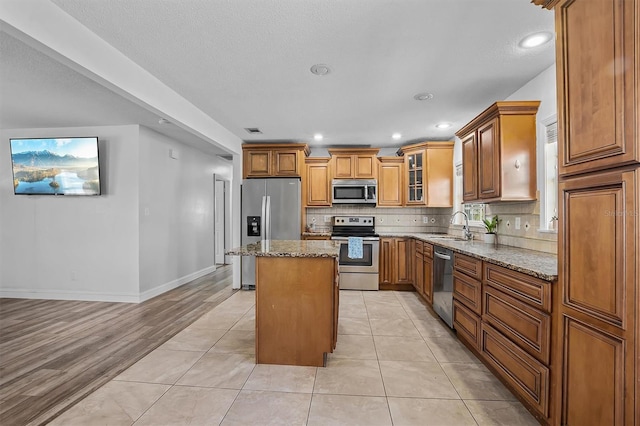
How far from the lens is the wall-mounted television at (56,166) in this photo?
3.93m

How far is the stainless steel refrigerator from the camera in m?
4.73

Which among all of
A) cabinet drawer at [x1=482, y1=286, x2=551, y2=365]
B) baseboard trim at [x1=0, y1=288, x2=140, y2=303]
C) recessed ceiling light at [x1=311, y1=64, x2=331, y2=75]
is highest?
recessed ceiling light at [x1=311, y1=64, x2=331, y2=75]

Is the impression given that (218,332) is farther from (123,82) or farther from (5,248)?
(5,248)

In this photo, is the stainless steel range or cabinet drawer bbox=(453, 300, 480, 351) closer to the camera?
cabinet drawer bbox=(453, 300, 480, 351)

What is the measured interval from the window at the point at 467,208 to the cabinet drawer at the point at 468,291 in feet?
4.59

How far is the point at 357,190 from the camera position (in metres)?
5.02

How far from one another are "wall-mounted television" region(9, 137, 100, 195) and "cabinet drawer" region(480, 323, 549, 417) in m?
4.83

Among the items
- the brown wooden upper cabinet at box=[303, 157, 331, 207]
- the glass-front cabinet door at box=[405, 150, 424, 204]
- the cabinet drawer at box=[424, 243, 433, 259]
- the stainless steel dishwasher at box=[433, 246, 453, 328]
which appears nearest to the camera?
the stainless steel dishwasher at box=[433, 246, 453, 328]

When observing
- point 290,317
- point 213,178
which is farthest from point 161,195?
point 290,317

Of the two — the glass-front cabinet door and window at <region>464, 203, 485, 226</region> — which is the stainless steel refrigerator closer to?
the glass-front cabinet door

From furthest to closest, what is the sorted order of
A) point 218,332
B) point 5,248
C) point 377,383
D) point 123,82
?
point 5,248 < point 218,332 < point 123,82 < point 377,383

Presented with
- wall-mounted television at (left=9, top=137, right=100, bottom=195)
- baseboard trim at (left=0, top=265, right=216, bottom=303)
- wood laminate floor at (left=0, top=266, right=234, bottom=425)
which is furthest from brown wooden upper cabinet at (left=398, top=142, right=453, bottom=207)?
wall-mounted television at (left=9, top=137, right=100, bottom=195)

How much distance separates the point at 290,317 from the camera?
2.39 metres

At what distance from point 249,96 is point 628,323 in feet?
10.7
